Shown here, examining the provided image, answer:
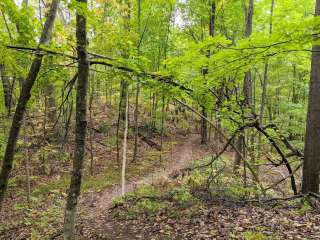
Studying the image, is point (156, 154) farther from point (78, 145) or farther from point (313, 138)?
point (78, 145)

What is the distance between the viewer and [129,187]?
37.4 feet

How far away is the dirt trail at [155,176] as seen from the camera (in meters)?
9.20

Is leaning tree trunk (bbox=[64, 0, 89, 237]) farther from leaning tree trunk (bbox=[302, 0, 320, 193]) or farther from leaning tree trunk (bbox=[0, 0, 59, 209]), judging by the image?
leaning tree trunk (bbox=[302, 0, 320, 193])

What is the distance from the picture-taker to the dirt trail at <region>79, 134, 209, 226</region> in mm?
9205

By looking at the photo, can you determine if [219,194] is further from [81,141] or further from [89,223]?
[81,141]

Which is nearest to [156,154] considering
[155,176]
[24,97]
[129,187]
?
[155,176]

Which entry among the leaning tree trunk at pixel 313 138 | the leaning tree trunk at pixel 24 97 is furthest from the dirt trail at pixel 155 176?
the leaning tree trunk at pixel 313 138

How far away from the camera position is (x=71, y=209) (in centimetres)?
448

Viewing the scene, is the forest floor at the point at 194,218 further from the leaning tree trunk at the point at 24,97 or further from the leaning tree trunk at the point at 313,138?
the leaning tree trunk at the point at 24,97

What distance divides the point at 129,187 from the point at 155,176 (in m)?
1.70

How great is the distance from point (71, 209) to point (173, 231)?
2553 millimetres

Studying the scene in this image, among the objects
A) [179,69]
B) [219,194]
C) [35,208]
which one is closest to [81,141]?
[179,69]

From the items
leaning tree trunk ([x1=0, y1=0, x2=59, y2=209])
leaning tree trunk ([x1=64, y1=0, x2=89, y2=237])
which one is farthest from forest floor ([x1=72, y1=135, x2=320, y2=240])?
leaning tree trunk ([x1=0, y1=0, x2=59, y2=209])

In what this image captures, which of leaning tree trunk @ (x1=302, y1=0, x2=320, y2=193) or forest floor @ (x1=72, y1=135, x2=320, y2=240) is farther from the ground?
leaning tree trunk @ (x1=302, y1=0, x2=320, y2=193)
